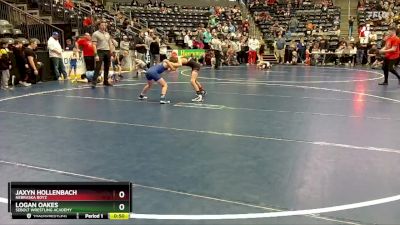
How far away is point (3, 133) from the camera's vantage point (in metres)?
6.51

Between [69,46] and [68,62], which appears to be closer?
[68,62]

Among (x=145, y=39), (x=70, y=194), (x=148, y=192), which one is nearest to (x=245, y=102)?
(x=148, y=192)

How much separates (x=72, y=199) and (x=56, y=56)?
12.9 meters

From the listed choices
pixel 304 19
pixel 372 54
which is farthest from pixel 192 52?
pixel 304 19

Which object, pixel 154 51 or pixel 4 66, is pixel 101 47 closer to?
pixel 4 66

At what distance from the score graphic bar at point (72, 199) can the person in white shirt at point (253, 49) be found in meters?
23.0

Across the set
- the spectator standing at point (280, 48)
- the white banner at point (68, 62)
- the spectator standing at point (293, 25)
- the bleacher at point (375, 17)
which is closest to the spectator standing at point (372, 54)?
the bleacher at point (375, 17)

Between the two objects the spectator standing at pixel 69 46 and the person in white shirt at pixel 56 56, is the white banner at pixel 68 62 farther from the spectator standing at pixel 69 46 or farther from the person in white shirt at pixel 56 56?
the spectator standing at pixel 69 46

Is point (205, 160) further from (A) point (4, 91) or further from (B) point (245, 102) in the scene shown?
(A) point (4, 91)

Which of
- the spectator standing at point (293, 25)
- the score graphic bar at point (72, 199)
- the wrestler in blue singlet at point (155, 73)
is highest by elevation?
the spectator standing at point (293, 25)

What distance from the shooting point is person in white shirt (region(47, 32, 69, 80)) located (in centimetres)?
1426

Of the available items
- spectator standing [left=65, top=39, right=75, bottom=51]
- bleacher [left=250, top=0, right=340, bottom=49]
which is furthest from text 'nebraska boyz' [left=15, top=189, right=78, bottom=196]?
bleacher [left=250, top=0, right=340, bottom=49]

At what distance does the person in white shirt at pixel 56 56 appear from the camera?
14257 millimetres

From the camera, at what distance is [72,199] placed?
2602mm
